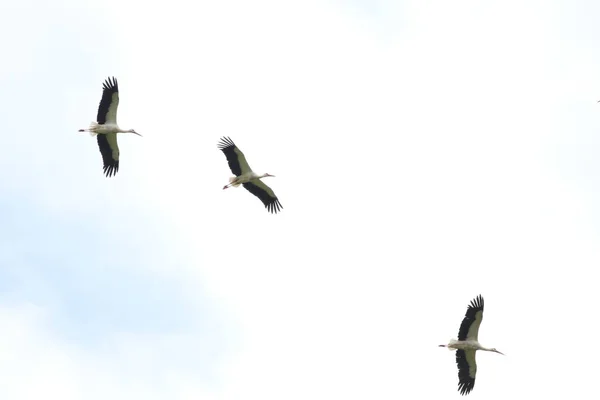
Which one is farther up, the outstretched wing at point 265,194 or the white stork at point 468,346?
the outstretched wing at point 265,194

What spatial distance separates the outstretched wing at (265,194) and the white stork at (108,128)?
4.20 metres

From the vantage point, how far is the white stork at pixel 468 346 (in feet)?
123

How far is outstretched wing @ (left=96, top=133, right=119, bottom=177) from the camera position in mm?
39594

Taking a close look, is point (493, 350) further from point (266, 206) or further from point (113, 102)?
point (113, 102)

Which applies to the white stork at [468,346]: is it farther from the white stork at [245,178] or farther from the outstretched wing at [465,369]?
the white stork at [245,178]

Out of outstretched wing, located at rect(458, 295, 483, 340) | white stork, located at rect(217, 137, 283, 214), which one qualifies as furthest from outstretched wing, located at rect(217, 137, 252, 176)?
outstretched wing, located at rect(458, 295, 483, 340)

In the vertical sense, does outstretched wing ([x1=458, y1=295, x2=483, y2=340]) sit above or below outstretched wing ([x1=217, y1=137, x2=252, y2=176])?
below

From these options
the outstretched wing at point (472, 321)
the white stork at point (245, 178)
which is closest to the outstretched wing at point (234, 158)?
the white stork at point (245, 178)

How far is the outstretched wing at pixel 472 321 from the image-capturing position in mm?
37344

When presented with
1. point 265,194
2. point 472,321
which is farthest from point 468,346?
point 265,194

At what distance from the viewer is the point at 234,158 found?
39.6 metres

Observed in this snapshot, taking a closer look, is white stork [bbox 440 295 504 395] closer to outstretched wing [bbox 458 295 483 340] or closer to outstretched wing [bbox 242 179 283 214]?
outstretched wing [bbox 458 295 483 340]

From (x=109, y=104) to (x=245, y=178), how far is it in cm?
472

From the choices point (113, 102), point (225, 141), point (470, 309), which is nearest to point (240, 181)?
point (225, 141)
